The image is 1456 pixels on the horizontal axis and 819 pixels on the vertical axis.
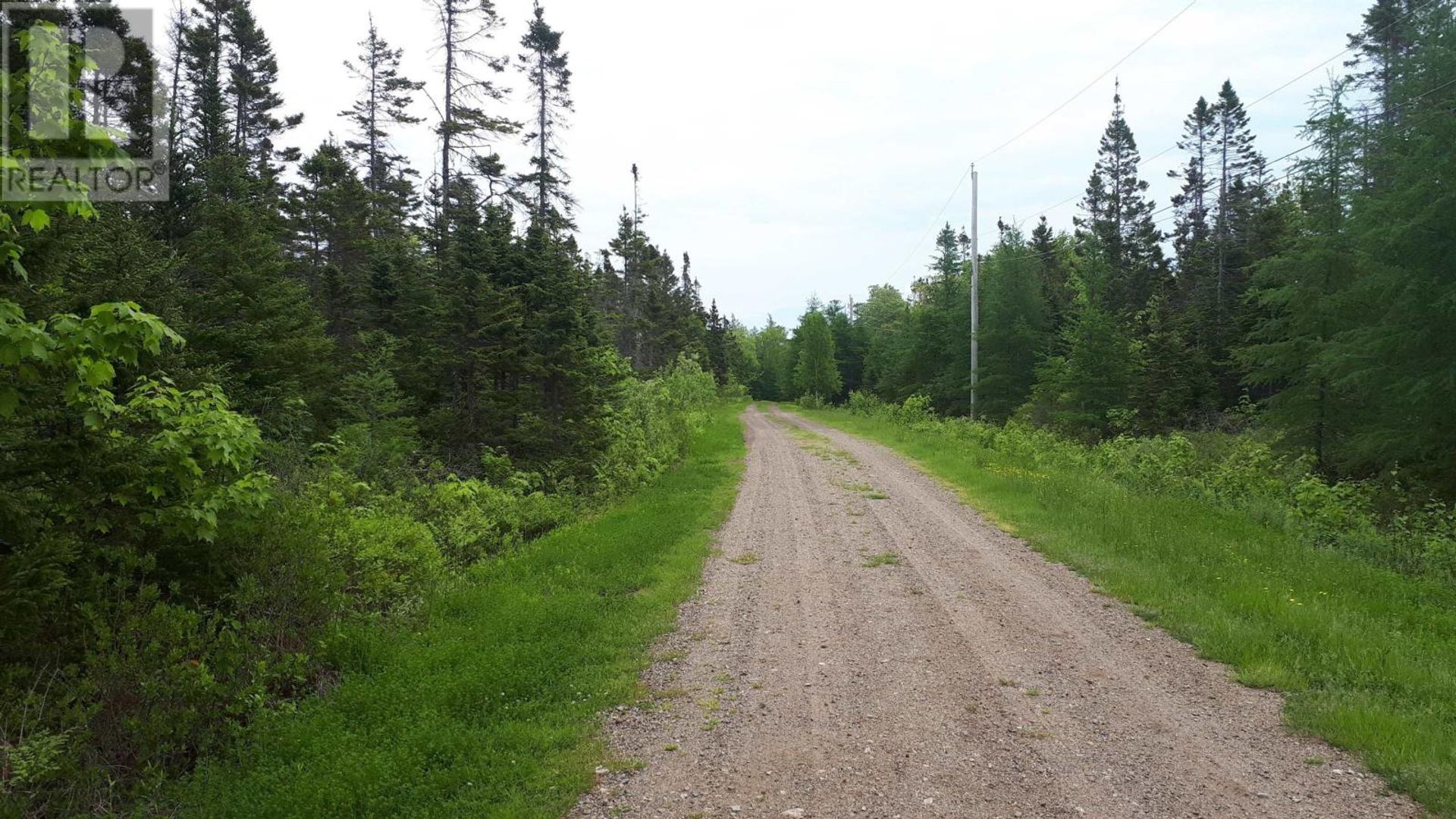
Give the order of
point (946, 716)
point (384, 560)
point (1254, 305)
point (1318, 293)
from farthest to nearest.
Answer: point (1254, 305) → point (1318, 293) → point (384, 560) → point (946, 716)

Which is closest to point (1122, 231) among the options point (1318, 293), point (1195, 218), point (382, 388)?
point (1195, 218)

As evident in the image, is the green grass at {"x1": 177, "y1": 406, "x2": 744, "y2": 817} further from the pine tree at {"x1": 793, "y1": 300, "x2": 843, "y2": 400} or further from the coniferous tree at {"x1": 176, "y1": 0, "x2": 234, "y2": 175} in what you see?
the pine tree at {"x1": 793, "y1": 300, "x2": 843, "y2": 400}

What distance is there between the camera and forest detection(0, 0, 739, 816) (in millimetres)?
4176

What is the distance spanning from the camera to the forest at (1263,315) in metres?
12.5

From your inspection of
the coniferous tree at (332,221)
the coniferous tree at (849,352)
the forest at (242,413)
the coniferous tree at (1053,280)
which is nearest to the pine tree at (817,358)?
the coniferous tree at (849,352)

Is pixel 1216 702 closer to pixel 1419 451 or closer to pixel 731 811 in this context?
pixel 731 811

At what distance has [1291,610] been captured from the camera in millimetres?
6199

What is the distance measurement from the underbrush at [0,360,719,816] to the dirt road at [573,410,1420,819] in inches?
103

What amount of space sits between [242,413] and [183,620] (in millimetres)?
7175

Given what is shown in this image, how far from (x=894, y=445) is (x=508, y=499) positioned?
1397 centimetres

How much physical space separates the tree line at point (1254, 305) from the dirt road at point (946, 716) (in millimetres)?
10198

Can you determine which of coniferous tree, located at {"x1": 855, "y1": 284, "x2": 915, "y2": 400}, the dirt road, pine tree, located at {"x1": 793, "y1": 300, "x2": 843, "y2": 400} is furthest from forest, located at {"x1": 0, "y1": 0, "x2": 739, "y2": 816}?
pine tree, located at {"x1": 793, "y1": 300, "x2": 843, "y2": 400}

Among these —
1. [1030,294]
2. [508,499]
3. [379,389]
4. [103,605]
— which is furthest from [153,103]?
[1030,294]

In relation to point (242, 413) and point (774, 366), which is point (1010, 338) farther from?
point (774, 366)
